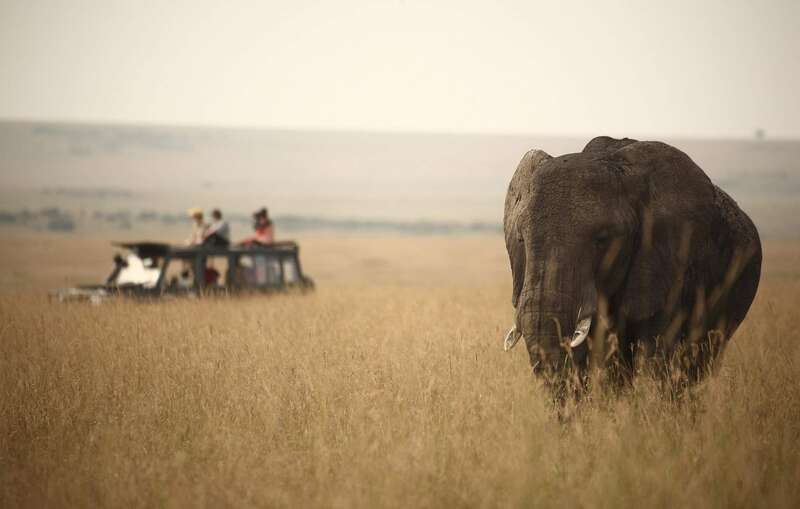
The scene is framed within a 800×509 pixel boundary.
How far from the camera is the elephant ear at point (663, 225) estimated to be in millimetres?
6836

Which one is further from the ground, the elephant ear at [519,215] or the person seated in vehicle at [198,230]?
the elephant ear at [519,215]

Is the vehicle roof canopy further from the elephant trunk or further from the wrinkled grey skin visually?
the elephant trunk

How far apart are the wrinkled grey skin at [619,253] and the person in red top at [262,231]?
1037cm

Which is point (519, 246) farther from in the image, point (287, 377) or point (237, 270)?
point (237, 270)

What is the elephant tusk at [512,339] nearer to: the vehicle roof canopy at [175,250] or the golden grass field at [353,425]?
the golden grass field at [353,425]

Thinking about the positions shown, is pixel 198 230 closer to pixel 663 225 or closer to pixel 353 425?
pixel 353 425

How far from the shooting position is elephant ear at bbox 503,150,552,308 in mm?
6792

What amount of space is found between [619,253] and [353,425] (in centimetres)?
235

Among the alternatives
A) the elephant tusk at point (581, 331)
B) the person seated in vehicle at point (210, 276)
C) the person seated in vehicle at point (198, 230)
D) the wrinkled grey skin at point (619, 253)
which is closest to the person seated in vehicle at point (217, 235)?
the person seated in vehicle at point (198, 230)

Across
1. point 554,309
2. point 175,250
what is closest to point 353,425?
point 554,309

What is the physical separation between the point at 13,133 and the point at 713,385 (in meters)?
126

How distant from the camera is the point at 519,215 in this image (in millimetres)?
6797

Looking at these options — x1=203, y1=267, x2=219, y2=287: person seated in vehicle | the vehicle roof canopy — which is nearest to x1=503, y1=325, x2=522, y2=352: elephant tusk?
the vehicle roof canopy

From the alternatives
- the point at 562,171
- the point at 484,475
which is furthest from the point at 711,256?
the point at 484,475
